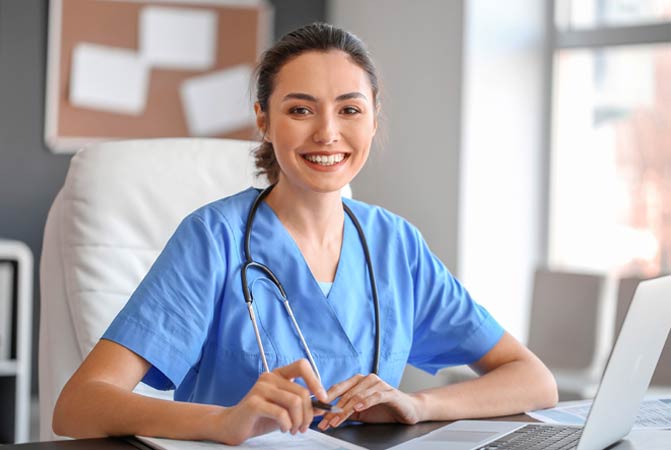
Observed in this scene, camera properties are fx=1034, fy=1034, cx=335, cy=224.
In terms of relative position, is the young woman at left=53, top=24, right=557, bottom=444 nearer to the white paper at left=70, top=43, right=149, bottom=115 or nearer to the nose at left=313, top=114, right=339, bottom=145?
the nose at left=313, top=114, right=339, bottom=145

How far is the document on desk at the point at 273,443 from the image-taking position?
1142mm

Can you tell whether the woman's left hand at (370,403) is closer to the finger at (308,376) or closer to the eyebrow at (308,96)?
the finger at (308,376)

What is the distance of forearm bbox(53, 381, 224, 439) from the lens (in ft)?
3.86

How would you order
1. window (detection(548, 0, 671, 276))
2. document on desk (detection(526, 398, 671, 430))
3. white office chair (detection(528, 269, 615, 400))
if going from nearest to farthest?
document on desk (detection(526, 398, 671, 430))
white office chair (detection(528, 269, 615, 400))
window (detection(548, 0, 671, 276))

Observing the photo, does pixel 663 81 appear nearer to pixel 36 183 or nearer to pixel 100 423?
pixel 36 183

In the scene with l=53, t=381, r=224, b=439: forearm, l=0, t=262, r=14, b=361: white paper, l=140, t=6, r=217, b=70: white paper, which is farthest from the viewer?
l=140, t=6, r=217, b=70: white paper

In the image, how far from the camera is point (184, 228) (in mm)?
1465

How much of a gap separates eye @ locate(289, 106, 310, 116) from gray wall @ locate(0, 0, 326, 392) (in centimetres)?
208

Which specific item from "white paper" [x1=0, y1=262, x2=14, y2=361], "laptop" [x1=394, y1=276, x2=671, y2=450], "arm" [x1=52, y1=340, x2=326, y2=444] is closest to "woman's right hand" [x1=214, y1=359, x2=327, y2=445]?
"arm" [x1=52, y1=340, x2=326, y2=444]

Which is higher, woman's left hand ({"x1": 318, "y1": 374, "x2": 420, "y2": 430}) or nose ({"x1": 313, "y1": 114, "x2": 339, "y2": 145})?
nose ({"x1": 313, "y1": 114, "x2": 339, "y2": 145})

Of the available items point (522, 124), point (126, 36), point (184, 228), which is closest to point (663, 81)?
point (522, 124)

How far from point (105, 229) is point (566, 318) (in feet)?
5.61

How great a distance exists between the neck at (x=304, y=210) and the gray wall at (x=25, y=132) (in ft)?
6.56

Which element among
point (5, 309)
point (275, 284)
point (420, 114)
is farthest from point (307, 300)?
point (420, 114)
